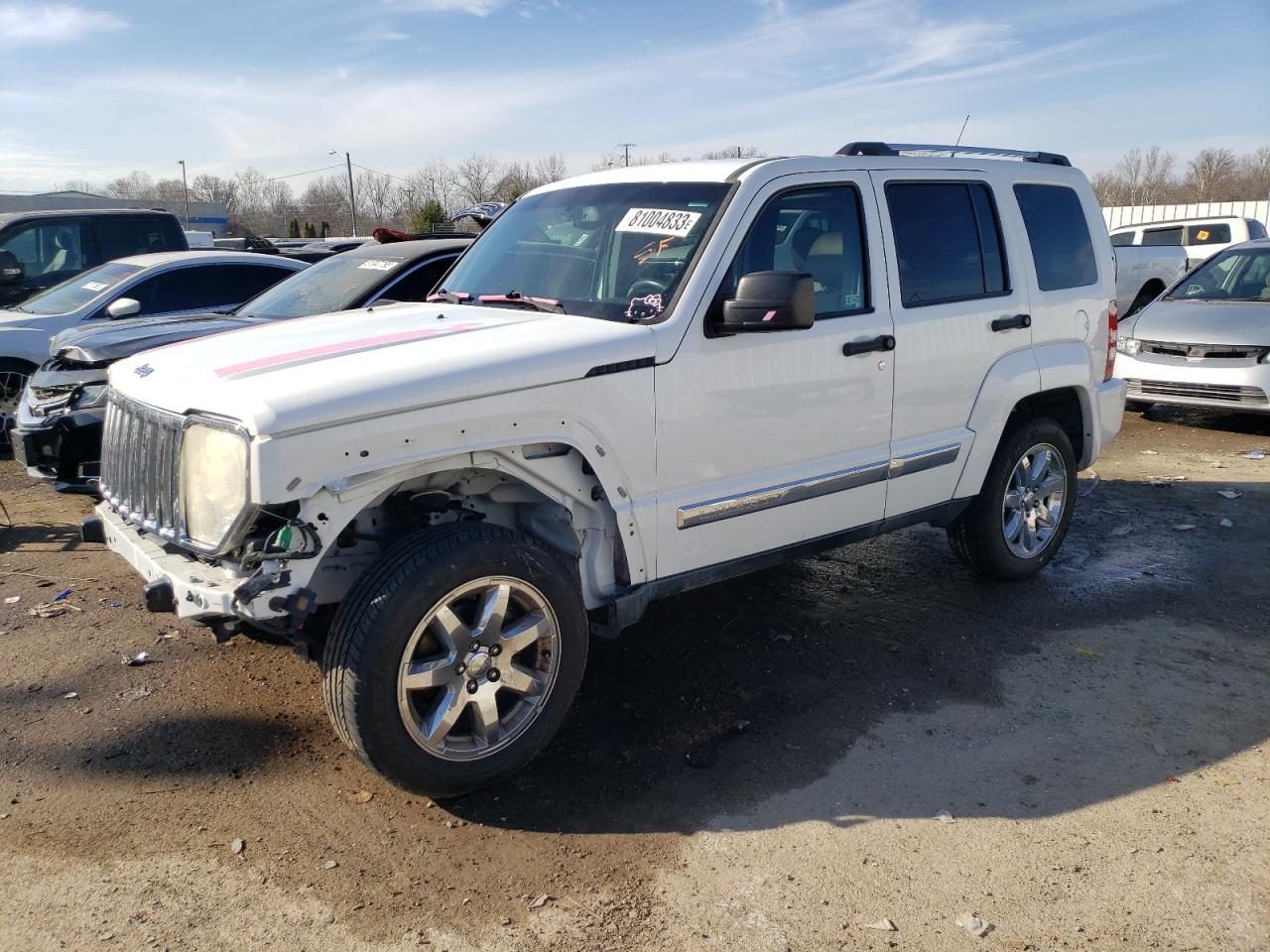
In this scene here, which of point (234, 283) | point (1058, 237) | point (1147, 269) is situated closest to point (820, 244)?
point (1058, 237)

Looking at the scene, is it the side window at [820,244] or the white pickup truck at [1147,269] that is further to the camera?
the white pickup truck at [1147,269]

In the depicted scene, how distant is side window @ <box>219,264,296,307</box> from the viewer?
28.1ft

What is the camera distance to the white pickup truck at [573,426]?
314 cm

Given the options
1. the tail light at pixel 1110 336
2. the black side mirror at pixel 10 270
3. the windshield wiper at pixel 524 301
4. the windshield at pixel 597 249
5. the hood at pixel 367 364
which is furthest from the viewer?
the black side mirror at pixel 10 270

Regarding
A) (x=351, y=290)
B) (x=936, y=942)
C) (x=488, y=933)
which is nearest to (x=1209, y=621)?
(x=936, y=942)

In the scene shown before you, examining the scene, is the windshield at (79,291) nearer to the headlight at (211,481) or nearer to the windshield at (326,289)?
the windshield at (326,289)

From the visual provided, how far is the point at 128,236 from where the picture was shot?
34.9 feet

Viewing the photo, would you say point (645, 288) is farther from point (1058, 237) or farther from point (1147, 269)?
point (1147, 269)

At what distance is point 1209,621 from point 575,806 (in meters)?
3.48

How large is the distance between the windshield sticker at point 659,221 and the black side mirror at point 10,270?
8.30 meters

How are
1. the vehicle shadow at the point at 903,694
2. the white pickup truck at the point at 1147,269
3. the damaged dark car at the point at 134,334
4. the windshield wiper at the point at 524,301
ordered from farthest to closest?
the white pickup truck at the point at 1147,269
the damaged dark car at the point at 134,334
the windshield wiper at the point at 524,301
the vehicle shadow at the point at 903,694

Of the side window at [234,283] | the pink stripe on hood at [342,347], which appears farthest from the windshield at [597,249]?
the side window at [234,283]

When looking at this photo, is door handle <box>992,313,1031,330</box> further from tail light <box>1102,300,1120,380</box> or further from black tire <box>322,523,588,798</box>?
black tire <box>322,523,588,798</box>

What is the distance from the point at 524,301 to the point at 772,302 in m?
1.10
